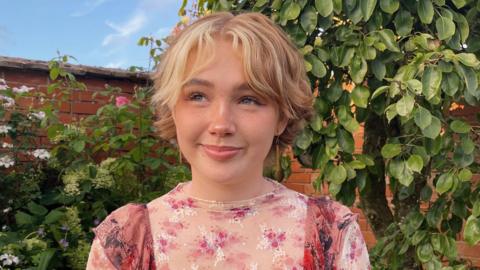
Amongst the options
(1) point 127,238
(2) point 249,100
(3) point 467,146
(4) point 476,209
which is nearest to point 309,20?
(3) point 467,146

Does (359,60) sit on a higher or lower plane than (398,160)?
higher

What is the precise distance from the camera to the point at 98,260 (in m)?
1.11

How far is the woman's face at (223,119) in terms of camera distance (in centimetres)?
105

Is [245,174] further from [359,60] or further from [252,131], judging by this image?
[359,60]

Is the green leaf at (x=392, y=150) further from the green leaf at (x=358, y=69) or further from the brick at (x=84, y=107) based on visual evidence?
the brick at (x=84, y=107)

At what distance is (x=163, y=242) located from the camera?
114cm

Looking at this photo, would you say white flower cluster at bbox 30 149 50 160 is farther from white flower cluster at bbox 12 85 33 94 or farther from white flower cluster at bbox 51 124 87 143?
white flower cluster at bbox 12 85 33 94

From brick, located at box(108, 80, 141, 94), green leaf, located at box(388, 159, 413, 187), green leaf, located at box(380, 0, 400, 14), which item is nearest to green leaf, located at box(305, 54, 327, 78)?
green leaf, located at box(380, 0, 400, 14)

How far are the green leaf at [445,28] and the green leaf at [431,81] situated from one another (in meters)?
0.18

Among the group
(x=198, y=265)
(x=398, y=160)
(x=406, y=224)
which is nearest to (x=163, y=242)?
(x=198, y=265)

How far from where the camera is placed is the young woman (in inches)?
41.9

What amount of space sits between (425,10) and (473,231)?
0.75 meters

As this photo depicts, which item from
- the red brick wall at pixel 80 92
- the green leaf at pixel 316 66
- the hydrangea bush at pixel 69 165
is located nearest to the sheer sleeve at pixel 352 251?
the green leaf at pixel 316 66

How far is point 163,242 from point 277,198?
0.26 m
